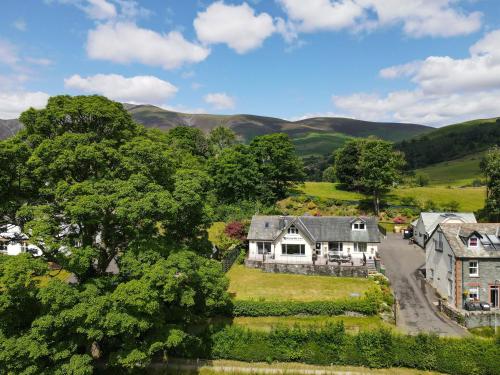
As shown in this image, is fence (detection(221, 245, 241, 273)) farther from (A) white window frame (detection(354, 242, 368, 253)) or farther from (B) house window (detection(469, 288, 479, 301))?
(B) house window (detection(469, 288, 479, 301))

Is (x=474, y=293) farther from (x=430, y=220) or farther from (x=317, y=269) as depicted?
(x=430, y=220)

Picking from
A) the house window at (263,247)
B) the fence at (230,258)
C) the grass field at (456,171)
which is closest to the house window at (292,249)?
the house window at (263,247)

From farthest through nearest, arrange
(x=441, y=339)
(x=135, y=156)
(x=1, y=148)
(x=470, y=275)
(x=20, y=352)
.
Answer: (x=470, y=275) < (x=441, y=339) < (x=135, y=156) < (x=1, y=148) < (x=20, y=352)

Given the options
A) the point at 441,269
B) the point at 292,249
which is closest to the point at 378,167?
the point at 292,249

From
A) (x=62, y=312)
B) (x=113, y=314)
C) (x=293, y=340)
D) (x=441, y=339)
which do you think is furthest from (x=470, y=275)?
(x=62, y=312)

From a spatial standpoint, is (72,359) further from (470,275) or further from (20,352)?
(470,275)
